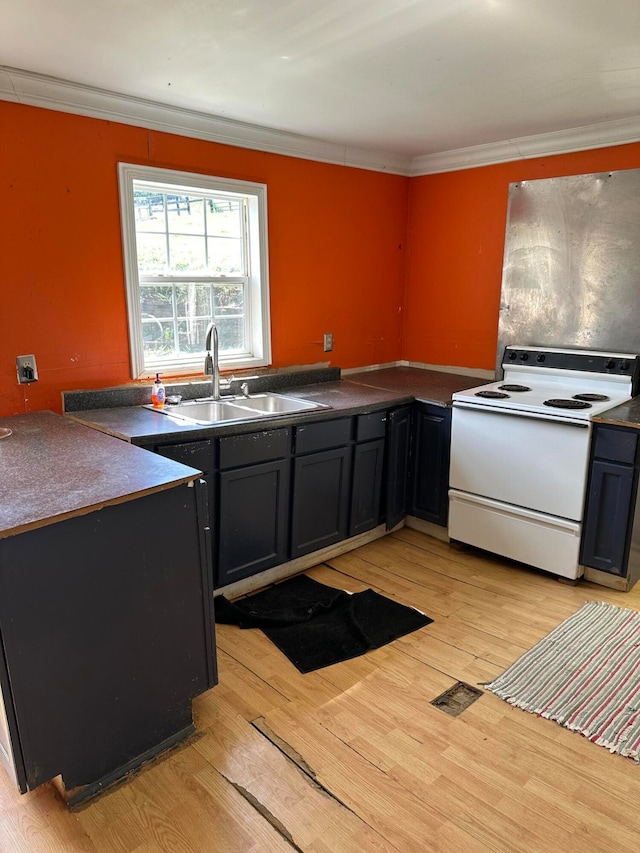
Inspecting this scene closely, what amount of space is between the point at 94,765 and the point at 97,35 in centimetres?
230

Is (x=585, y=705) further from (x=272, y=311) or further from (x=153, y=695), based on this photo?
(x=272, y=311)

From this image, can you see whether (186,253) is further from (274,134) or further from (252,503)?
(252,503)

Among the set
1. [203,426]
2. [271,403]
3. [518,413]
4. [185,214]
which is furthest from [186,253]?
[518,413]

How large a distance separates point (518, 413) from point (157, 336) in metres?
1.87

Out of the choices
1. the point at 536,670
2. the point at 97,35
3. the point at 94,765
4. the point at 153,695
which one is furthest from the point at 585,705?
the point at 97,35

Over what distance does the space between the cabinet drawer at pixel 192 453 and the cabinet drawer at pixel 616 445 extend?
1.75 meters

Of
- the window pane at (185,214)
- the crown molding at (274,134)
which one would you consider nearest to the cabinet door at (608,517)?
the crown molding at (274,134)

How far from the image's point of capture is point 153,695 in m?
1.81

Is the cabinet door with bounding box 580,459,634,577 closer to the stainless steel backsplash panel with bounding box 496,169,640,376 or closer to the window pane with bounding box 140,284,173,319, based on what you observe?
the stainless steel backsplash panel with bounding box 496,169,640,376

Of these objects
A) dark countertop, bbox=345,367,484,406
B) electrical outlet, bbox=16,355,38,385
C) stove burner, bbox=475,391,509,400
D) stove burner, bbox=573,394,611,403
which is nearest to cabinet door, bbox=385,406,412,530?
dark countertop, bbox=345,367,484,406

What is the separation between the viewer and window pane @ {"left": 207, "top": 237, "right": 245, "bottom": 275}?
3.19 meters

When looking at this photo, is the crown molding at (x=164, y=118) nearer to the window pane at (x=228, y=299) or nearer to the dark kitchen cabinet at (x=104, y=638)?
the window pane at (x=228, y=299)

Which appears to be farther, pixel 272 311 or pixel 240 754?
pixel 272 311

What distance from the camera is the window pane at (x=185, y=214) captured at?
9.79 ft
